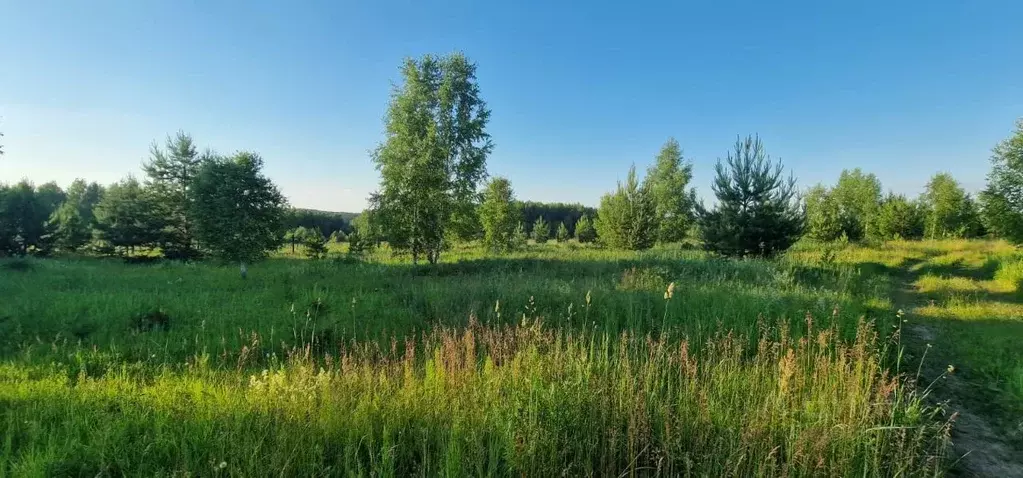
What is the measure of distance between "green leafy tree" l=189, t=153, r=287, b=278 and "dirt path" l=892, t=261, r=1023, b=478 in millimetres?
17033

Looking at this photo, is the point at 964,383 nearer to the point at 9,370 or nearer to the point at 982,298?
the point at 982,298

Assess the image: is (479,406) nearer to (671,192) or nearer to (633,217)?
(633,217)

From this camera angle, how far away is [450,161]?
756 inches

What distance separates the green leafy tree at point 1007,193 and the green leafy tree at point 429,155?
22.8 metres

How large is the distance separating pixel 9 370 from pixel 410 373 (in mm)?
4987

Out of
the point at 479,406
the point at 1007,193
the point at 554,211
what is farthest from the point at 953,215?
the point at 554,211

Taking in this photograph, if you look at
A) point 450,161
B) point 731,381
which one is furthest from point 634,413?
point 450,161

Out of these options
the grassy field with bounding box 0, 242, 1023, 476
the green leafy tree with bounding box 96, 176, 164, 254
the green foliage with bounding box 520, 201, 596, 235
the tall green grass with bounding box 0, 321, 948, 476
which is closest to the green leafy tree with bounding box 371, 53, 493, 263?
the grassy field with bounding box 0, 242, 1023, 476

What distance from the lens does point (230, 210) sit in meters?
14.2

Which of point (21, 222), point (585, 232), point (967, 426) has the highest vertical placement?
point (585, 232)

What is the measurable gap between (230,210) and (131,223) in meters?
19.1

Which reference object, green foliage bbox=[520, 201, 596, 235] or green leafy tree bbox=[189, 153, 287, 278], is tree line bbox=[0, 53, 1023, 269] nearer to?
green leafy tree bbox=[189, 153, 287, 278]

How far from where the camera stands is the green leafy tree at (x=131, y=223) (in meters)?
26.2

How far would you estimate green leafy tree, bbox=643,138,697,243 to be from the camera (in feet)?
113
